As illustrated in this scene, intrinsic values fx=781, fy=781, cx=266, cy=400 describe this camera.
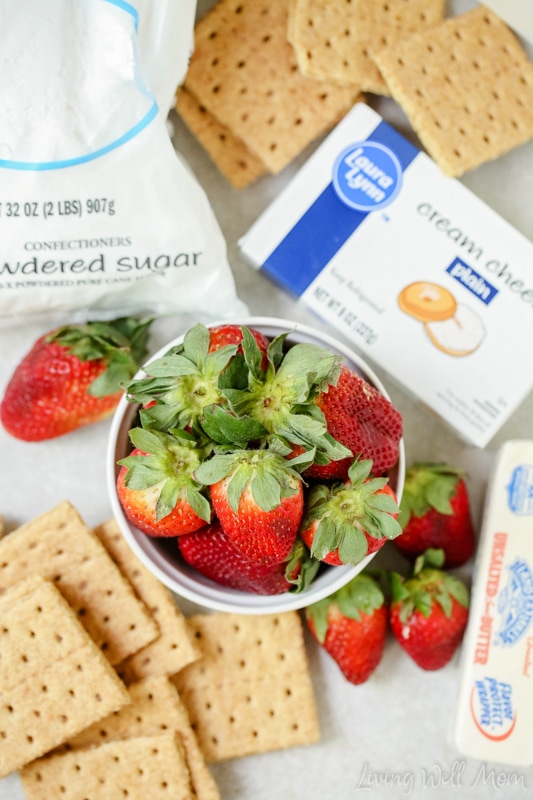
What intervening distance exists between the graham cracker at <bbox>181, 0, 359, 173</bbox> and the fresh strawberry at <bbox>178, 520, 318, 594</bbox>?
0.49 m

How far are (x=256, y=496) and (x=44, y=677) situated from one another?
1.47ft

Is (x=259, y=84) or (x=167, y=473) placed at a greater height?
(x=259, y=84)

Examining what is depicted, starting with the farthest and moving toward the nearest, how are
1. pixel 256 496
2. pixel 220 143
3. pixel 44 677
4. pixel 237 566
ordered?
pixel 220 143 → pixel 44 677 → pixel 237 566 → pixel 256 496

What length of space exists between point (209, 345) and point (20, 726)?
0.52 meters

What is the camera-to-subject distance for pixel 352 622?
0.89 m

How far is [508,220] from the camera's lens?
102 centimetres

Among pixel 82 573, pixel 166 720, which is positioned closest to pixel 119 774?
pixel 166 720

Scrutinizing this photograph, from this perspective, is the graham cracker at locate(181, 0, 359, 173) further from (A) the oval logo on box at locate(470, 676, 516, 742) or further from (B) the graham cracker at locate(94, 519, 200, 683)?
(A) the oval logo on box at locate(470, 676, 516, 742)

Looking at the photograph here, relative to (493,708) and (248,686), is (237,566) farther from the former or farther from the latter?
(493,708)

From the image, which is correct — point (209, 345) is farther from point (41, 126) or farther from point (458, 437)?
point (458, 437)

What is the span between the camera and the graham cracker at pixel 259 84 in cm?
97

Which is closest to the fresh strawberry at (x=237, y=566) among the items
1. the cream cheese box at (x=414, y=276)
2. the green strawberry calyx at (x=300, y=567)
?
the green strawberry calyx at (x=300, y=567)

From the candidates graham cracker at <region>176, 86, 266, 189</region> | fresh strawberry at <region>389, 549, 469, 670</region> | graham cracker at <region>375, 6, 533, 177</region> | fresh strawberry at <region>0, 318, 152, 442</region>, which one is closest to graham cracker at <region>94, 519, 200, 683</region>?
fresh strawberry at <region>0, 318, 152, 442</region>

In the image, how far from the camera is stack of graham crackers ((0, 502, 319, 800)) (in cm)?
88
